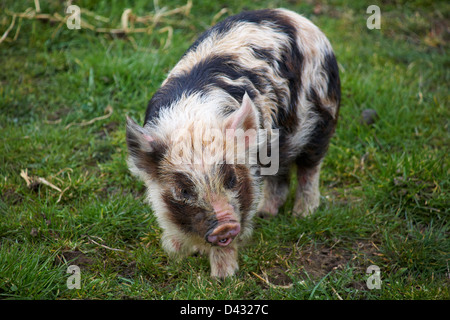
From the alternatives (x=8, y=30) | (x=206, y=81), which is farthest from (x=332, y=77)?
(x=8, y=30)

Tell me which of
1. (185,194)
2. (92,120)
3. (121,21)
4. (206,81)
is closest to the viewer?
(185,194)

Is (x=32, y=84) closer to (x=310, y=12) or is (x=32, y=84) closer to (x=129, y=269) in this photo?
(x=129, y=269)

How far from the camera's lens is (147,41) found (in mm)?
6559

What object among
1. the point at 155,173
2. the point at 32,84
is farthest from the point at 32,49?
the point at 155,173

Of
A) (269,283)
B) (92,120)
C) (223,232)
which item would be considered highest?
(223,232)

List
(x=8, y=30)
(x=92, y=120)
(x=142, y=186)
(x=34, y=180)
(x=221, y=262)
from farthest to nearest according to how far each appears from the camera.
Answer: (x=8, y=30), (x=92, y=120), (x=142, y=186), (x=34, y=180), (x=221, y=262)

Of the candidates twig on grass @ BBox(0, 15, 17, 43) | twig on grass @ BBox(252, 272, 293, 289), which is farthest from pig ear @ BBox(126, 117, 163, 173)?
twig on grass @ BBox(0, 15, 17, 43)

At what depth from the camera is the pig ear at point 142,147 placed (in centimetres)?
335

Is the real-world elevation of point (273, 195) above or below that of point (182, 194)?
below

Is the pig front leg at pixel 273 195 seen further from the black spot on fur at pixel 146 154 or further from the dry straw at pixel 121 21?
the dry straw at pixel 121 21

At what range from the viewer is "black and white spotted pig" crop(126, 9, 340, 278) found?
329cm

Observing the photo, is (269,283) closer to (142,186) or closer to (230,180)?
(230,180)

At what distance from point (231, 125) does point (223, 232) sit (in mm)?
720

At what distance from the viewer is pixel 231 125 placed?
338cm
